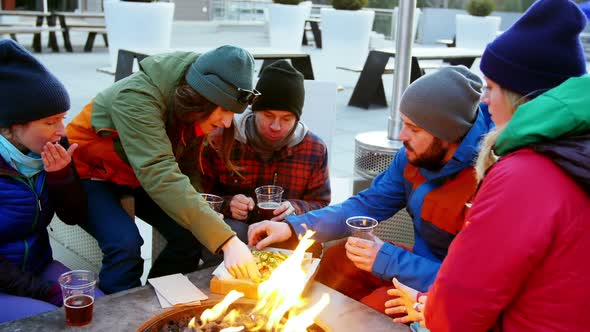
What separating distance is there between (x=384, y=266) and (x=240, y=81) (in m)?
0.99

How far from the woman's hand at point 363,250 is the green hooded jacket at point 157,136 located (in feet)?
1.52

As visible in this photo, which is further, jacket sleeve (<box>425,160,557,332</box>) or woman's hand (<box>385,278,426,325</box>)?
woman's hand (<box>385,278,426,325</box>)

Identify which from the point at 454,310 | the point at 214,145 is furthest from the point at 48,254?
the point at 454,310

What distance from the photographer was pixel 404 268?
8.04 ft

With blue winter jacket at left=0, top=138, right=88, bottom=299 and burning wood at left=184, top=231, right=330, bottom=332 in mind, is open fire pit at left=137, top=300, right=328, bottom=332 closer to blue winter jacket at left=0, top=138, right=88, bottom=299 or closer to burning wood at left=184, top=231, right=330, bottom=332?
burning wood at left=184, top=231, right=330, bottom=332

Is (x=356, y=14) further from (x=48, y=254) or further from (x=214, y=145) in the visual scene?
(x=48, y=254)

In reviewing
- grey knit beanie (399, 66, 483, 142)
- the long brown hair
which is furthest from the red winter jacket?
the long brown hair

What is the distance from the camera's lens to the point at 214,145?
3.33 metres

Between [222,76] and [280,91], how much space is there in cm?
60

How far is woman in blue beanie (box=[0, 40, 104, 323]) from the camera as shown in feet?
8.32

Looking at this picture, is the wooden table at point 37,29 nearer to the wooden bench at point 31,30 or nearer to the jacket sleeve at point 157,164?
the wooden bench at point 31,30

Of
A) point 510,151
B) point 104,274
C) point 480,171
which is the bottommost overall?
point 104,274

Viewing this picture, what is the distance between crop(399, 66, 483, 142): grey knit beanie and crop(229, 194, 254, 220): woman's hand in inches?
38.3

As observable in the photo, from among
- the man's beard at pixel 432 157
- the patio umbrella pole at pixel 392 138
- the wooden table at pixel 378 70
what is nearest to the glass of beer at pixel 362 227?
the man's beard at pixel 432 157
